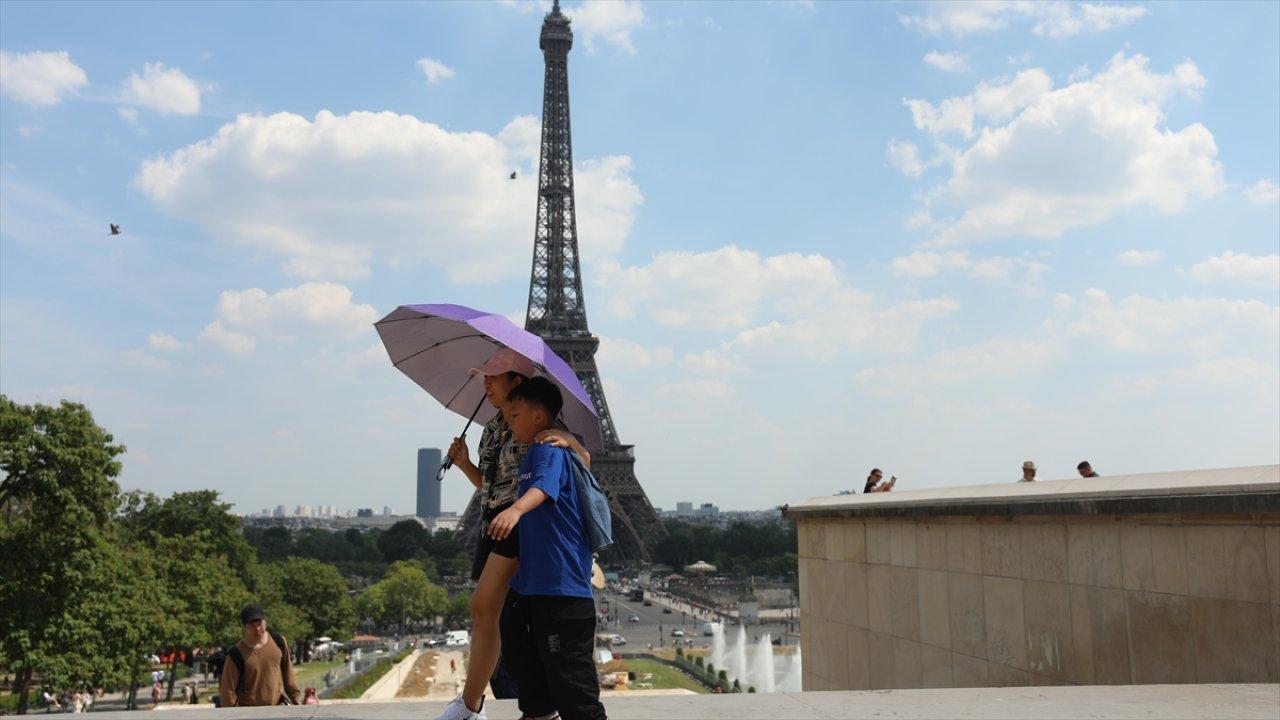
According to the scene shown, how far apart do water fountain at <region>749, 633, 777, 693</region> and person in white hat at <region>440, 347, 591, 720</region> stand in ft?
131

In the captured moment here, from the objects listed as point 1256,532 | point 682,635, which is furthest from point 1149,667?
point 682,635

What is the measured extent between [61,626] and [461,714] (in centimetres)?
2386

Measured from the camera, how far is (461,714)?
15.1ft

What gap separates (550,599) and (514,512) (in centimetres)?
44

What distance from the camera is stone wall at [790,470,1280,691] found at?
6.46 m

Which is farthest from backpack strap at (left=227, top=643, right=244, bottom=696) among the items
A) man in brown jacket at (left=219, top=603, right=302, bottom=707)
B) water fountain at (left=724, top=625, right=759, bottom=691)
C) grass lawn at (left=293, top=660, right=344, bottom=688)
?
grass lawn at (left=293, top=660, right=344, bottom=688)

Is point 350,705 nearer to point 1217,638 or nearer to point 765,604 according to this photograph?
point 1217,638

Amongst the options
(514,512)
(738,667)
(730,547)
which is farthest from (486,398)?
(730,547)

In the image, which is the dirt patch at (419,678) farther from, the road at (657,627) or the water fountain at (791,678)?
the road at (657,627)

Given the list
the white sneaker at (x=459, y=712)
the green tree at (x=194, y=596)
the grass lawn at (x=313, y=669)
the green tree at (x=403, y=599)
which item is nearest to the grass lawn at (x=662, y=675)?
the grass lawn at (x=313, y=669)

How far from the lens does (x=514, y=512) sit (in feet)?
13.2

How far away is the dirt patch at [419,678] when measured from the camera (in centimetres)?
3838

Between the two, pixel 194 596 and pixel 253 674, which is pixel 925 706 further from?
pixel 194 596

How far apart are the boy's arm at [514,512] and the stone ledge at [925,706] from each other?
1.93 m
